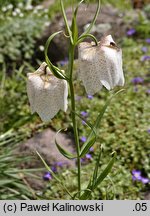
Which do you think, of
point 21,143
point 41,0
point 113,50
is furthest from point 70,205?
point 41,0

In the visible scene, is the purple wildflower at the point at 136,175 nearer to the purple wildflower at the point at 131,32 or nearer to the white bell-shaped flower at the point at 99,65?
the white bell-shaped flower at the point at 99,65

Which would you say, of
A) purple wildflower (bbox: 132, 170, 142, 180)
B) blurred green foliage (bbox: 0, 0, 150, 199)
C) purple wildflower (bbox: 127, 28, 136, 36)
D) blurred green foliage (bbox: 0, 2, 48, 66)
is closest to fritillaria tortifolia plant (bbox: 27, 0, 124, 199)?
blurred green foliage (bbox: 0, 0, 150, 199)

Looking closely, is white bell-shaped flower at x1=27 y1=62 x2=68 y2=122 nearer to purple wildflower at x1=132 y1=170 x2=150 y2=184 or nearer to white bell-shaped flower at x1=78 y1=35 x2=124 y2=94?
white bell-shaped flower at x1=78 y1=35 x2=124 y2=94

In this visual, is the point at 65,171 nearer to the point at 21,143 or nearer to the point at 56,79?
the point at 21,143

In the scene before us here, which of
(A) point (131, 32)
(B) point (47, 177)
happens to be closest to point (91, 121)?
(B) point (47, 177)

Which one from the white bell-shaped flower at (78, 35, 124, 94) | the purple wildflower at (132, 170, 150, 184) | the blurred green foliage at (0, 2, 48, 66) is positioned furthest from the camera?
the blurred green foliage at (0, 2, 48, 66)

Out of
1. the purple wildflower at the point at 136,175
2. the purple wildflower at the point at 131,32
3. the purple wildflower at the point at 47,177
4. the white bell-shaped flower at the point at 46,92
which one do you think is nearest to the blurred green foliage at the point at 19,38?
the purple wildflower at the point at 131,32
